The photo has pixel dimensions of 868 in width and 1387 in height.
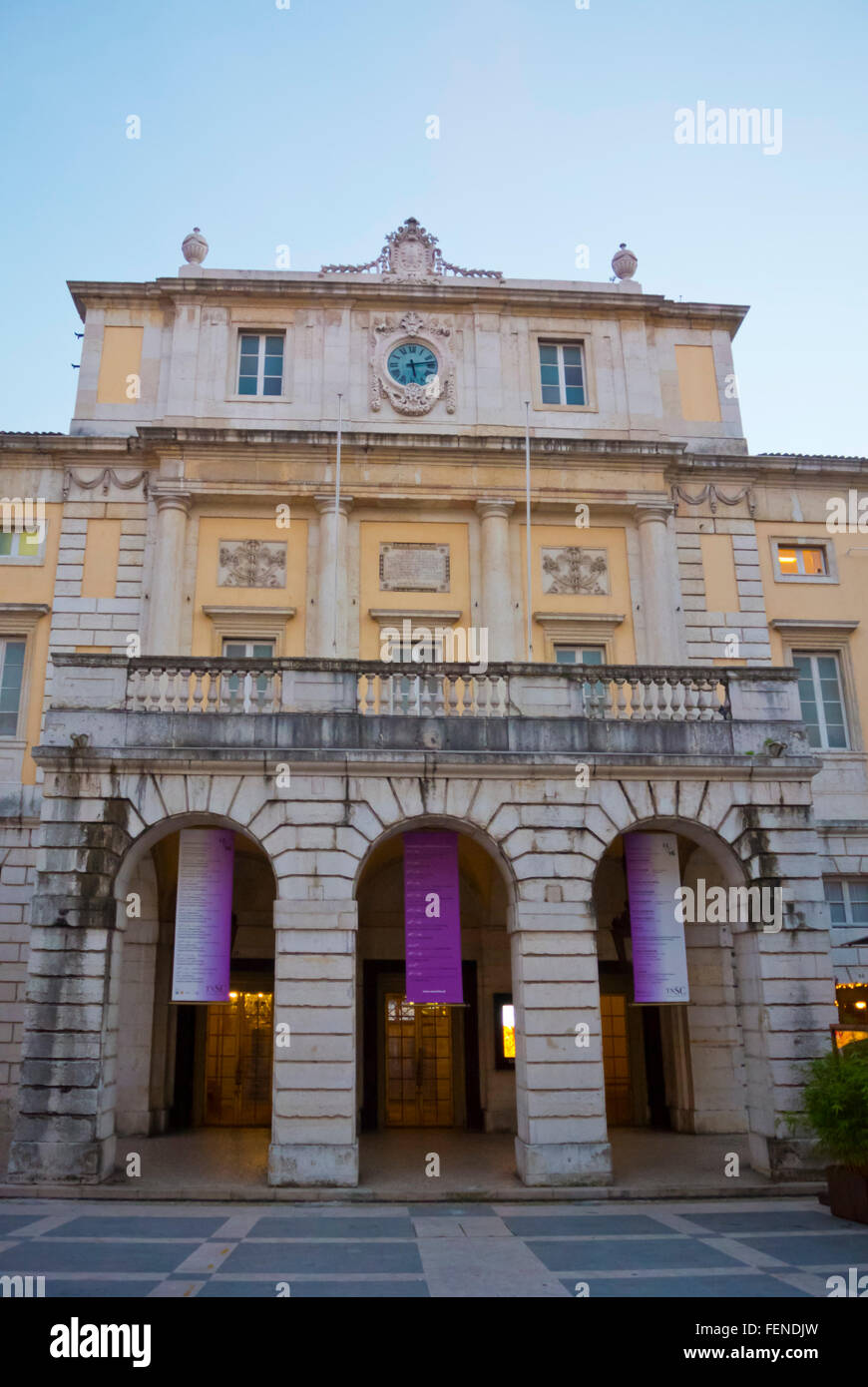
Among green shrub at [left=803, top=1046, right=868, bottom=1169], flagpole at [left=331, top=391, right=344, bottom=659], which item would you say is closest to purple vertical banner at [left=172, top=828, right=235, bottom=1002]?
flagpole at [left=331, top=391, right=344, bottom=659]

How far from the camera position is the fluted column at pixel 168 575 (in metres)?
19.5

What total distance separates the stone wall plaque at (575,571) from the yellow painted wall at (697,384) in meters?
4.33

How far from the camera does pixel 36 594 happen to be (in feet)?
66.9

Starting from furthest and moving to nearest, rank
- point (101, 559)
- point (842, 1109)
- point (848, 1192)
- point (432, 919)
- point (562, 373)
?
point (562, 373), point (101, 559), point (432, 919), point (848, 1192), point (842, 1109)

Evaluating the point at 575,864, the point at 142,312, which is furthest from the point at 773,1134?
the point at 142,312

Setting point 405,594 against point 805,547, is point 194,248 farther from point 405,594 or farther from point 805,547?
point 805,547

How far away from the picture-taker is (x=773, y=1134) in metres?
13.5

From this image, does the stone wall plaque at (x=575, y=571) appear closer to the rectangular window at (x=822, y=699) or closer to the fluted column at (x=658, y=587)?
the fluted column at (x=658, y=587)

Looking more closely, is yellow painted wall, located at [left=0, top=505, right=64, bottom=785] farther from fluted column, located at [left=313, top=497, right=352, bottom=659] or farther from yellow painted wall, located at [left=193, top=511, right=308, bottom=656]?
fluted column, located at [left=313, top=497, right=352, bottom=659]

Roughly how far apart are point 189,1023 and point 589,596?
11.6 m

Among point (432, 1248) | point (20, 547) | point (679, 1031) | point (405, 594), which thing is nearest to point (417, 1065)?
point (679, 1031)

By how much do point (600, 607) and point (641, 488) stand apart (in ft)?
9.04
